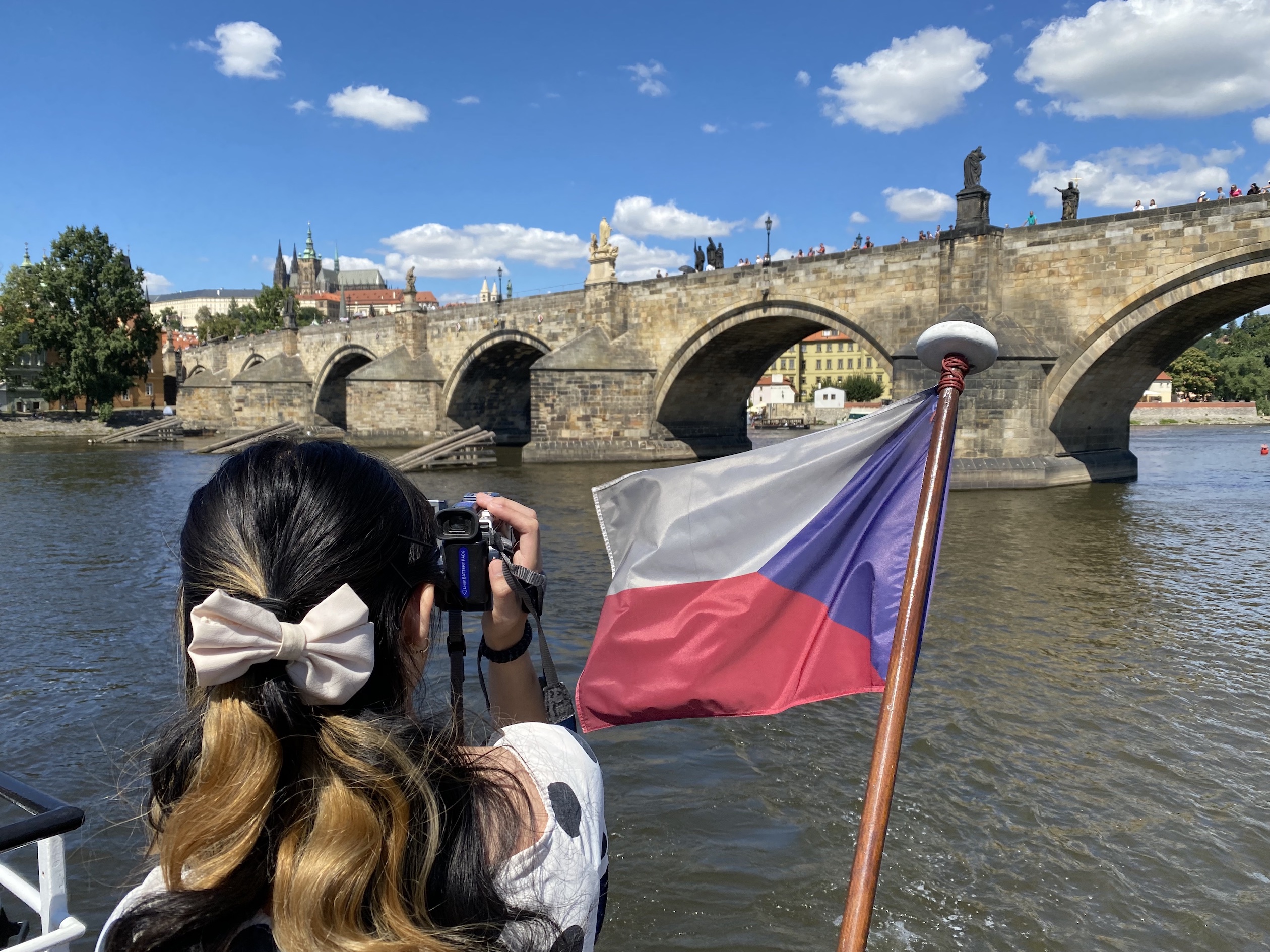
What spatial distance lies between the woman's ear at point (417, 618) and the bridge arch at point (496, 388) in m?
27.0

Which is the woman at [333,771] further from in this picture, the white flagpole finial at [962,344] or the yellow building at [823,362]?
the yellow building at [823,362]

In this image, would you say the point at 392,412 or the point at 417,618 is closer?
the point at 417,618

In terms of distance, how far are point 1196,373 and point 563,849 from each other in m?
73.9

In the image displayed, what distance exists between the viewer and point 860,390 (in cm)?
5991

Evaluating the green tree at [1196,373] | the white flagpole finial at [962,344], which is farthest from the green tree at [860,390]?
the white flagpole finial at [962,344]

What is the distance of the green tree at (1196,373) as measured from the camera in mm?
63281

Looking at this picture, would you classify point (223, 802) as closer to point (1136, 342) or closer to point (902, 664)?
point (902, 664)

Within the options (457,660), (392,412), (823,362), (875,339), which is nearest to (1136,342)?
(875,339)

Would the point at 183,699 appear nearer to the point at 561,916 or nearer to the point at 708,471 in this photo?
the point at 561,916

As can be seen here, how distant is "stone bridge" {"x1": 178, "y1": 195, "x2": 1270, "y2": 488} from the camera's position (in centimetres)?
1423

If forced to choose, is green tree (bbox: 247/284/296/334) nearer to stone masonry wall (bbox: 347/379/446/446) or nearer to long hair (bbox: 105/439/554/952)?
stone masonry wall (bbox: 347/379/446/446)

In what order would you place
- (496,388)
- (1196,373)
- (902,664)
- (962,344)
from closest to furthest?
(902,664)
(962,344)
(496,388)
(1196,373)

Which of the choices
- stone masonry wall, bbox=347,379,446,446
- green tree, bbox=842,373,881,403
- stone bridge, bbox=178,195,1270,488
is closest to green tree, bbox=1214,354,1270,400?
green tree, bbox=842,373,881,403

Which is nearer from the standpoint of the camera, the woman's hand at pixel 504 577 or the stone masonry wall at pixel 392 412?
the woman's hand at pixel 504 577
